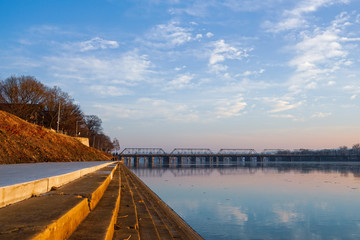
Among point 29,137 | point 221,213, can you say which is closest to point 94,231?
point 221,213

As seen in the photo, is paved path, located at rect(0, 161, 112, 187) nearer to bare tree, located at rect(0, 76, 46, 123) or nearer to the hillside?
the hillside

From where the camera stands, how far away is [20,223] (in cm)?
341

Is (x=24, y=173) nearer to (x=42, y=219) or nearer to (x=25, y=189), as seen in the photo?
(x=25, y=189)

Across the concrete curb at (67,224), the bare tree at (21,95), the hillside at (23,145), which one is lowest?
the concrete curb at (67,224)

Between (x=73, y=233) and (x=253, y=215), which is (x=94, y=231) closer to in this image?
(x=73, y=233)

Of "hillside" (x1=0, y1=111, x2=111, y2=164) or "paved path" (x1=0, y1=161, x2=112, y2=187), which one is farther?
"hillside" (x1=0, y1=111, x2=111, y2=164)

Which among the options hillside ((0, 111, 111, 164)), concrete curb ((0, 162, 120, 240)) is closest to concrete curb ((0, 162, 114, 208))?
concrete curb ((0, 162, 120, 240))

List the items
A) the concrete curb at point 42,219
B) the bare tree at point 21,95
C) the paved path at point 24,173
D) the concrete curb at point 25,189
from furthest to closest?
1. the bare tree at point 21,95
2. the paved path at point 24,173
3. the concrete curb at point 25,189
4. the concrete curb at point 42,219

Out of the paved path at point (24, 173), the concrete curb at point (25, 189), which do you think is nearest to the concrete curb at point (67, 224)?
the concrete curb at point (25, 189)

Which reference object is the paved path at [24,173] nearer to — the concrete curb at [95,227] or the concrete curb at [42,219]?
the concrete curb at [42,219]

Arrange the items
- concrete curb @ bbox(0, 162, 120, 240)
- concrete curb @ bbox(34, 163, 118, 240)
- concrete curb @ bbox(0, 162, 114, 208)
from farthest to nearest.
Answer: concrete curb @ bbox(0, 162, 114, 208), concrete curb @ bbox(34, 163, 118, 240), concrete curb @ bbox(0, 162, 120, 240)

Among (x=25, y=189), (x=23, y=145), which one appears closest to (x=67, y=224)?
(x=25, y=189)

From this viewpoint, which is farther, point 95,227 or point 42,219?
point 95,227

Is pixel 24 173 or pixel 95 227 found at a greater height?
pixel 24 173
